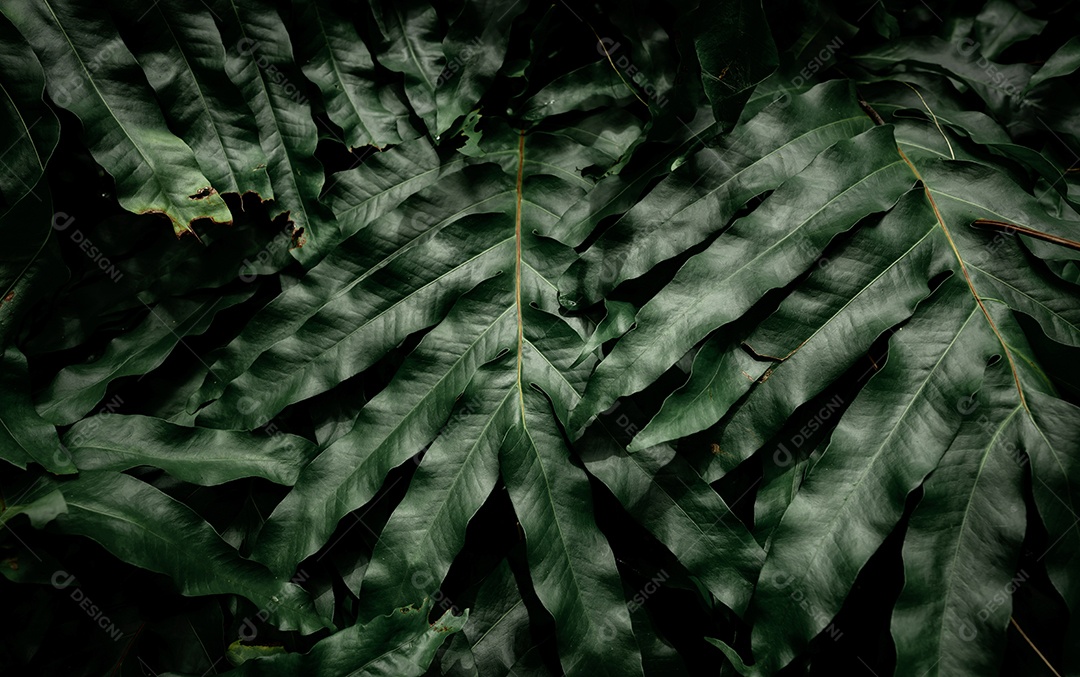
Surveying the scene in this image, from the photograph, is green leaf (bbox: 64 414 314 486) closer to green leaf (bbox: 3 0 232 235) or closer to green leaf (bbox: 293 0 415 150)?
green leaf (bbox: 3 0 232 235)

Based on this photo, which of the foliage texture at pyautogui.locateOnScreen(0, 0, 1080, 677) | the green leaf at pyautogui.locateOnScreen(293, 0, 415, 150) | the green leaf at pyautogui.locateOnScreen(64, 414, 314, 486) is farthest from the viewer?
the green leaf at pyautogui.locateOnScreen(293, 0, 415, 150)

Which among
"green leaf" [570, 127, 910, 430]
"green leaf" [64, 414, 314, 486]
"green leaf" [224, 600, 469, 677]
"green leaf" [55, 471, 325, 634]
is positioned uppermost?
"green leaf" [570, 127, 910, 430]

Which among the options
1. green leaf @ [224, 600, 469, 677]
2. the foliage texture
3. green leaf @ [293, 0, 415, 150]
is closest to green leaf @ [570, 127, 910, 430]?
the foliage texture

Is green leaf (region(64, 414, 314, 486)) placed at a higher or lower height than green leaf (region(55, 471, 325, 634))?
higher

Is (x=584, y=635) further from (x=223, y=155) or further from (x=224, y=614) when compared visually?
(x=223, y=155)

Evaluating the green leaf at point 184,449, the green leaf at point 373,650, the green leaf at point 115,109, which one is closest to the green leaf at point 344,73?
the green leaf at point 115,109

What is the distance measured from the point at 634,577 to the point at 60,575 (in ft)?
2.63

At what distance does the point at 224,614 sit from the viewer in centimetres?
108

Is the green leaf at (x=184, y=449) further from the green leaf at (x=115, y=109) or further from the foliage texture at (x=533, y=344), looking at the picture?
the green leaf at (x=115, y=109)

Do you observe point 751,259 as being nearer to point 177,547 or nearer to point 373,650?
point 373,650

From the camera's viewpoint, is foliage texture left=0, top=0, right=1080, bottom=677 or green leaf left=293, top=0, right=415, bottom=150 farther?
green leaf left=293, top=0, right=415, bottom=150

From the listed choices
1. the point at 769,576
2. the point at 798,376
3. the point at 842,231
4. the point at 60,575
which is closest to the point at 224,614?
the point at 60,575

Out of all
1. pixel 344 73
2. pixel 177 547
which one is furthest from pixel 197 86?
pixel 177 547

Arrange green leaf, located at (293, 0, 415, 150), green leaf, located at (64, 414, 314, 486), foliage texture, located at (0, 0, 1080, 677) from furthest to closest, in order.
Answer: green leaf, located at (293, 0, 415, 150), green leaf, located at (64, 414, 314, 486), foliage texture, located at (0, 0, 1080, 677)
